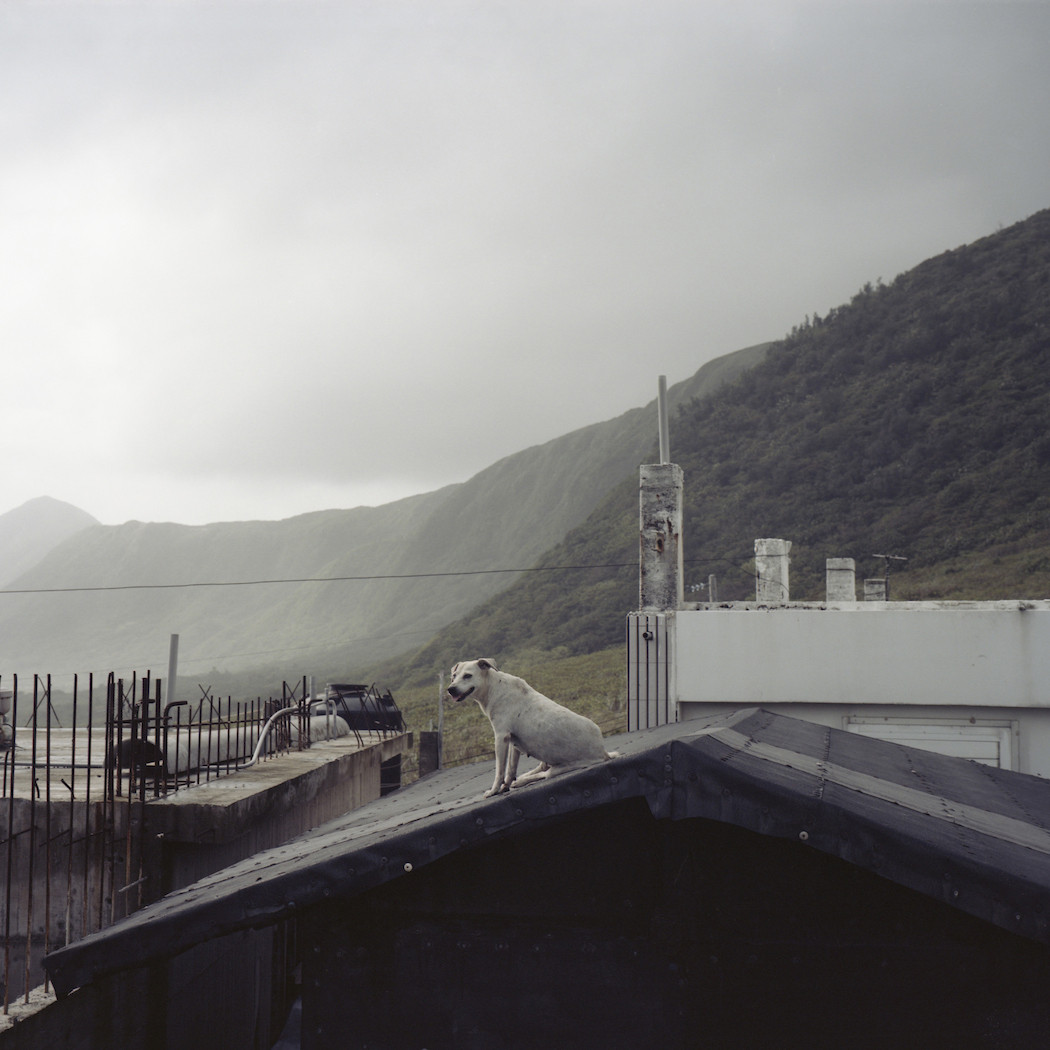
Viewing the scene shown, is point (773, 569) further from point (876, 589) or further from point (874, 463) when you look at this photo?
point (874, 463)

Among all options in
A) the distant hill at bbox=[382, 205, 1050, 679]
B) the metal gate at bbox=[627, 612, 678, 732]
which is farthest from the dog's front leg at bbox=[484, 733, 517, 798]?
the distant hill at bbox=[382, 205, 1050, 679]

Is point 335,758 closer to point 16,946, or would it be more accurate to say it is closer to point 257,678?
point 16,946

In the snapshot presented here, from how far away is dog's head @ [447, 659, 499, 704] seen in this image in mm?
5453

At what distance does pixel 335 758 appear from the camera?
15.8 meters

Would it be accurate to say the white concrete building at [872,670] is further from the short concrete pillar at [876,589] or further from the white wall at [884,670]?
the short concrete pillar at [876,589]

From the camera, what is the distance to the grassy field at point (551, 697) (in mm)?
33244

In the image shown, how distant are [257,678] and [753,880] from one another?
107198mm

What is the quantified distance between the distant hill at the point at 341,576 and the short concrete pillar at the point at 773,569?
83.4m

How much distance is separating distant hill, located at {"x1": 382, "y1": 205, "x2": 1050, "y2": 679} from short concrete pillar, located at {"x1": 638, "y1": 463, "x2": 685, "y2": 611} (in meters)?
29.8

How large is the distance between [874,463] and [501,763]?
61.3 metres

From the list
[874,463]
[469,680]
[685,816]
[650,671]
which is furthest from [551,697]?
[685,816]

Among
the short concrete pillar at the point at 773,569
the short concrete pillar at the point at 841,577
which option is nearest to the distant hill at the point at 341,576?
the short concrete pillar at the point at 841,577

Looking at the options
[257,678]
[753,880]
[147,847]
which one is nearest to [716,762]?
[753,880]

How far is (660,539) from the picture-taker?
49.4 ft
